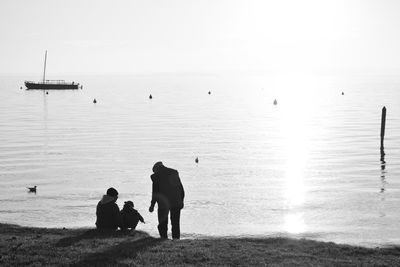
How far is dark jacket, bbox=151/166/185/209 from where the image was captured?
18.2 m

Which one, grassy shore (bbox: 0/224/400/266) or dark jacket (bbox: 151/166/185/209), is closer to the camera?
grassy shore (bbox: 0/224/400/266)

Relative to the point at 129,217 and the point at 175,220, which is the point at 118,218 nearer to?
the point at 129,217

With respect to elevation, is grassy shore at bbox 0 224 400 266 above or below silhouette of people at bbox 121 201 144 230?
below

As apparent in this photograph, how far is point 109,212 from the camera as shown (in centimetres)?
1934

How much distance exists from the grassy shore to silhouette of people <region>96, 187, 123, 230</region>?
2.66ft

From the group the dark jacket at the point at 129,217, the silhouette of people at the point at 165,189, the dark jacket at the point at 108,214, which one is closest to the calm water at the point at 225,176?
the dark jacket at the point at 129,217

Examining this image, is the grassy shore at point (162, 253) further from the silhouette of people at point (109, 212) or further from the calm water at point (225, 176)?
the calm water at point (225, 176)

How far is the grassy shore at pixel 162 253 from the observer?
14.7 meters

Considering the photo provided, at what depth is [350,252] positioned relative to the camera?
17.2 m

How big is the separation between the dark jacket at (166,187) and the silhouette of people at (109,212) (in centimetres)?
164

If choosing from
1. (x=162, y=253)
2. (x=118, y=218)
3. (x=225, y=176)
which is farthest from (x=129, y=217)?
(x=225, y=176)

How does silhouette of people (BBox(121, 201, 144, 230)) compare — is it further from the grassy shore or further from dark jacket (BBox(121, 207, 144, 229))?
the grassy shore

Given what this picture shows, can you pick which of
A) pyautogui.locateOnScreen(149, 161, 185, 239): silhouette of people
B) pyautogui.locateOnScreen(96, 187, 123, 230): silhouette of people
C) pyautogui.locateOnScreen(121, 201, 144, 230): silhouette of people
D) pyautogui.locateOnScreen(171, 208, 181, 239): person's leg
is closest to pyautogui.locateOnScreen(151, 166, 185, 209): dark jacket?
pyautogui.locateOnScreen(149, 161, 185, 239): silhouette of people

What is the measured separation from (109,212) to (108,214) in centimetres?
11
